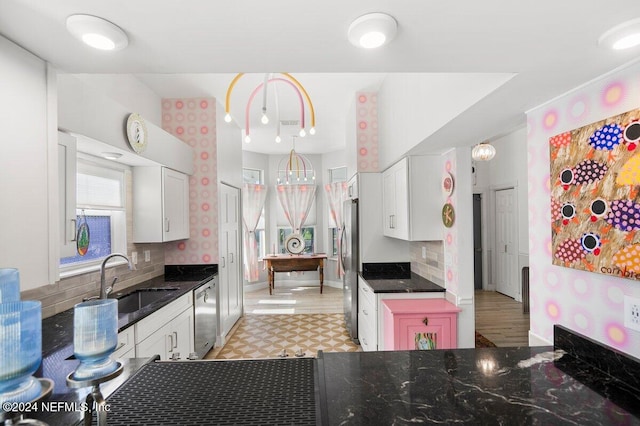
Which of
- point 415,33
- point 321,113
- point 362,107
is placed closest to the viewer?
point 415,33

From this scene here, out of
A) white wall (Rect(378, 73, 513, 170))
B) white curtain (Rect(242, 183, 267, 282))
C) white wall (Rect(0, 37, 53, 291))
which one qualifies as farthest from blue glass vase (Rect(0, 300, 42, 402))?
white curtain (Rect(242, 183, 267, 282))

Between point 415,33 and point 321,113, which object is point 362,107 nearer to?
point 321,113

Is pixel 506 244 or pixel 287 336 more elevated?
pixel 506 244

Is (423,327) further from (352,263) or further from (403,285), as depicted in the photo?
(352,263)

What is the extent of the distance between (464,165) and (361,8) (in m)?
2.14

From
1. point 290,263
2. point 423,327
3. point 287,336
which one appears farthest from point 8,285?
point 290,263

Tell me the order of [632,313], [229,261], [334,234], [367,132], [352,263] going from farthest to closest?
[334,234], [229,261], [367,132], [352,263], [632,313]

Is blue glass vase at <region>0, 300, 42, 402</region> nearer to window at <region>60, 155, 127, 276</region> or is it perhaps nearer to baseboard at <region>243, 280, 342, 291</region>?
window at <region>60, 155, 127, 276</region>

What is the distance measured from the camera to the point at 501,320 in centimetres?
452

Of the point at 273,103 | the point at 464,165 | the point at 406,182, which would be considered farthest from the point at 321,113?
the point at 464,165

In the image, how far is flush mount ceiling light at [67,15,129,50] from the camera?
1045 millimetres

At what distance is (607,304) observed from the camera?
4.58ft

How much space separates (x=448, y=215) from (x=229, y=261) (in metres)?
2.91

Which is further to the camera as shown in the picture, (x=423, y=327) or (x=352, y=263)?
(x=352, y=263)
